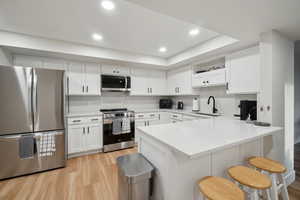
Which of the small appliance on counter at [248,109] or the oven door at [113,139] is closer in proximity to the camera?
the small appliance on counter at [248,109]

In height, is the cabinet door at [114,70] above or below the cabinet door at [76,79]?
above

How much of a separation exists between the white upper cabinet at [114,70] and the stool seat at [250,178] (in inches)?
129

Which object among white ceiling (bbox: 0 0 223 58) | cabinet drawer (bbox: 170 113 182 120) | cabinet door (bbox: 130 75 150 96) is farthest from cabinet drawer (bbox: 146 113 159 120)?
white ceiling (bbox: 0 0 223 58)

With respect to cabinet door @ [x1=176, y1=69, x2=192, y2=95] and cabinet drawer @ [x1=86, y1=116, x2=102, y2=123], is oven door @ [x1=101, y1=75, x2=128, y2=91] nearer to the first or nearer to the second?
cabinet drawer @ [x1=86, y1=116, x2=102, y2=123]

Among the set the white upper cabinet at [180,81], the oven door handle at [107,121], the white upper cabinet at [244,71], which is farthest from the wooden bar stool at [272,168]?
the oven door handle at [107,121]

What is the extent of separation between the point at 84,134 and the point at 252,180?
120 inches

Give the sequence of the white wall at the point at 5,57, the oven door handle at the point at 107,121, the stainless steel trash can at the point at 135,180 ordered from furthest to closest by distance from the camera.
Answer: the oven door handle at the point at 107,121 < the white wall at the point at 5,57 < the stainless steel trash can at the point at 135,180

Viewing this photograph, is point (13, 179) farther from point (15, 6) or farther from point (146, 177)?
point (15, 6)

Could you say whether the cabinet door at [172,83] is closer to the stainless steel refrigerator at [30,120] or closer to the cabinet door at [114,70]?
the cabinet door at [114,70]

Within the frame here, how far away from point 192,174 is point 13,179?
2.88 metres

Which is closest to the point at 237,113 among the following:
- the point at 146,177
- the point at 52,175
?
the point at 146,177

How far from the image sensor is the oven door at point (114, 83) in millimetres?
3344

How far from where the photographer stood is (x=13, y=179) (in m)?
2.10

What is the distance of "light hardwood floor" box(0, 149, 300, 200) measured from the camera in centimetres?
171
